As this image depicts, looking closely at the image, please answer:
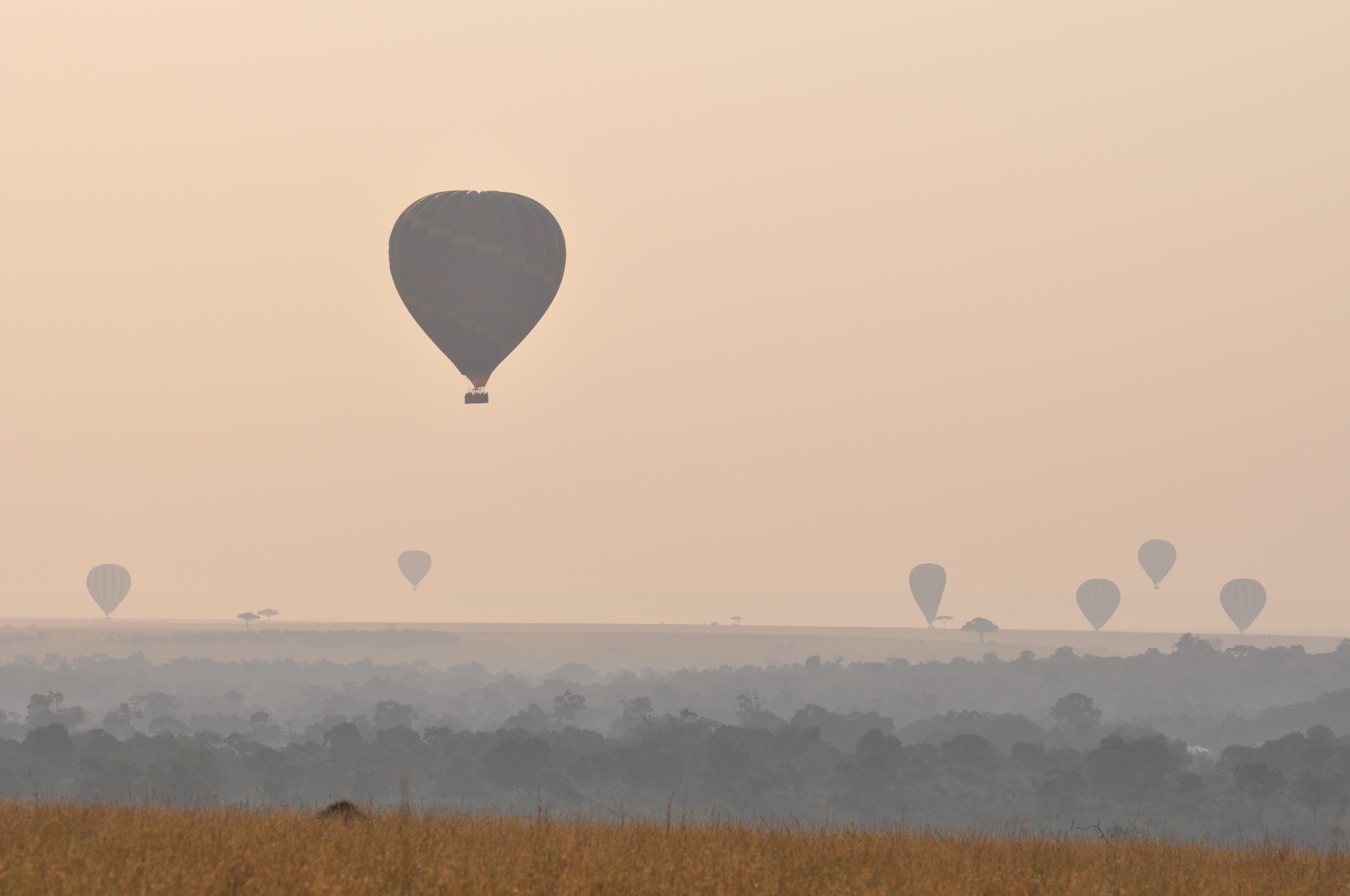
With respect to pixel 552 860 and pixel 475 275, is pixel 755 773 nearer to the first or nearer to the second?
pixel 475 275

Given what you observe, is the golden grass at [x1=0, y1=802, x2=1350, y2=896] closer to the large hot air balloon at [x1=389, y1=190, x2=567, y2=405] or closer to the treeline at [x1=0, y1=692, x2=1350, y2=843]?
the large hot air balloon at [x1=389, y1=190, x2=567, y2=405]

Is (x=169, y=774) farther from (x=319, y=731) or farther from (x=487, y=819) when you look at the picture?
(x=487, y=819)

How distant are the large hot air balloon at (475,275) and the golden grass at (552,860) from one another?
4782 centimetres

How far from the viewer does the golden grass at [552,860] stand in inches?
457

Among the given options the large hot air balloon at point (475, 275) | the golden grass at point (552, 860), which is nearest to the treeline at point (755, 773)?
the large hot air balloon at point (475, 275)

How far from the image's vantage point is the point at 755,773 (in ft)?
464

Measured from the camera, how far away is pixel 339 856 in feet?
42.1

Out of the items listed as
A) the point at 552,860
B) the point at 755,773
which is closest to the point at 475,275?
the point at 552,860

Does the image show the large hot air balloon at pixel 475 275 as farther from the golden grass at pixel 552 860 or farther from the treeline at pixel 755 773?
the treeline at pixel 755 773

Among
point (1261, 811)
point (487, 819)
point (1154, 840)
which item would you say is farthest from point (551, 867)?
point (1261, 811)

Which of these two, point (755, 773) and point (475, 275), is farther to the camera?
point (755, 773)

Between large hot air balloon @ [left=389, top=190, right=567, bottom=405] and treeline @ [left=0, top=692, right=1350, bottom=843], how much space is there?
70.4 metres

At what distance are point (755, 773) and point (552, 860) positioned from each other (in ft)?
432

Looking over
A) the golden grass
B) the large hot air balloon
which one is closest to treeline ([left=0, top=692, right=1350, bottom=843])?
the large hot air balloon
